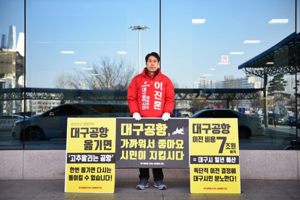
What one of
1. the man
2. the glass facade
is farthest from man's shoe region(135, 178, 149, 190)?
the glass facade

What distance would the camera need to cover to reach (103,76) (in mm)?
7172

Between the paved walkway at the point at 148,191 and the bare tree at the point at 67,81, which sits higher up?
the bare tree at the point at 67,81

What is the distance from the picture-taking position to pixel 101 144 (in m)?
4.86

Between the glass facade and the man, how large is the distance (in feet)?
5.56

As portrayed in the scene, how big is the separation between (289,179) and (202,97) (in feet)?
7.71

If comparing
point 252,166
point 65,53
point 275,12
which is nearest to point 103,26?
point 65,53

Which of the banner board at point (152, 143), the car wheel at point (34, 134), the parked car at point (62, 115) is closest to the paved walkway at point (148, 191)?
the banner board at point (152, 143)

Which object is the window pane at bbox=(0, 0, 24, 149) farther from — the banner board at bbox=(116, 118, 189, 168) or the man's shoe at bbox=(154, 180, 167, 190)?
the man's shoe at bbox=(154, 180, 167, 190)

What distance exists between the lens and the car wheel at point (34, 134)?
632cm

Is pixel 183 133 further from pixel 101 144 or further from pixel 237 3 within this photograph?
pixel 237 3

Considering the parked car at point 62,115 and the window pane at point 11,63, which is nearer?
the window pane at point 11,63

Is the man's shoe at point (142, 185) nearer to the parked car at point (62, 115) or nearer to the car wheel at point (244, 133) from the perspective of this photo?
the parked car at point (62, 115)

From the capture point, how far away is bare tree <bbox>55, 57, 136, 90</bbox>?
23.0 feet

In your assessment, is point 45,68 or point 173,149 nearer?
point 173,149
